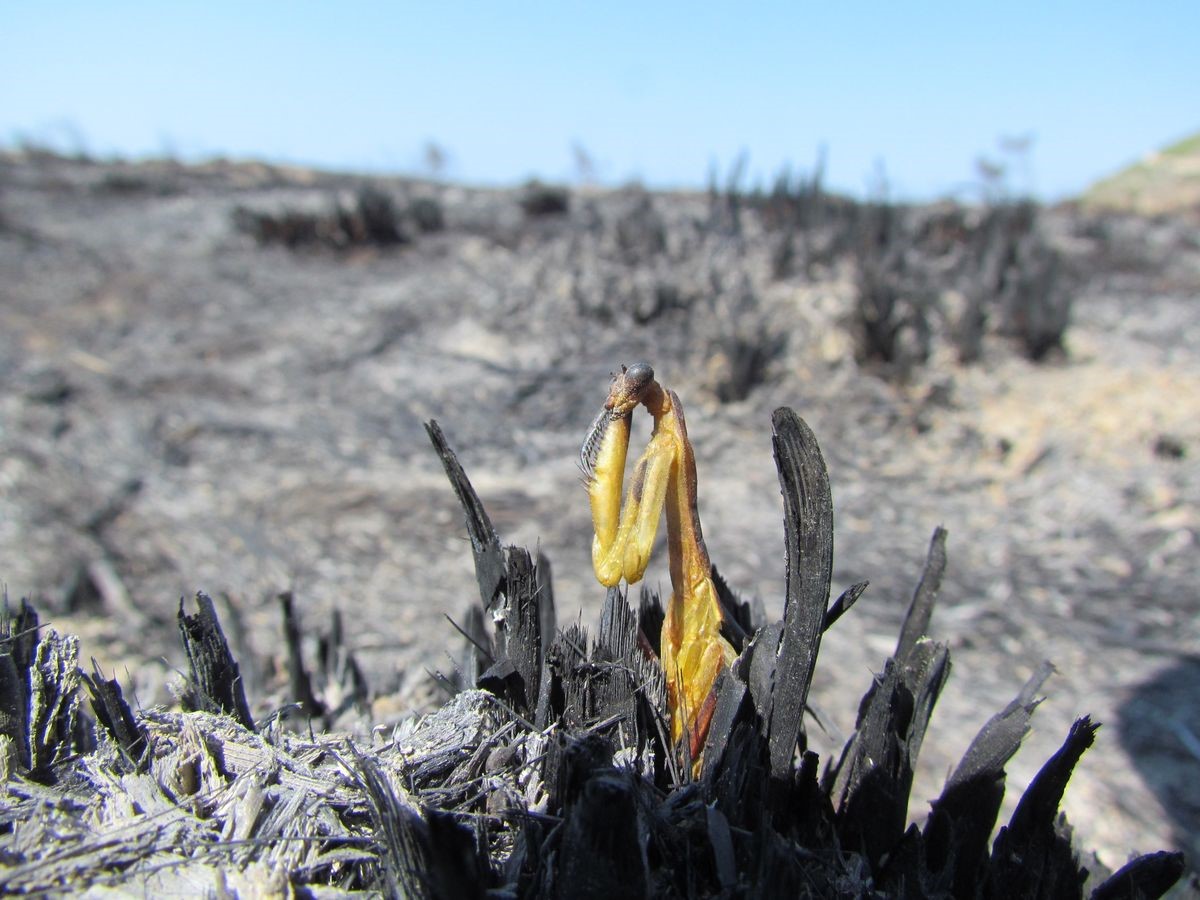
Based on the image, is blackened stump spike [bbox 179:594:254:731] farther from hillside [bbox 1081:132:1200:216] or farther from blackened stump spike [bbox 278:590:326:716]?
hillside [bbox 1081:132:1200:216]

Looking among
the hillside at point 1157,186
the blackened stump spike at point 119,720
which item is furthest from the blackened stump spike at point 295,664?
the hillside at point 1157,186

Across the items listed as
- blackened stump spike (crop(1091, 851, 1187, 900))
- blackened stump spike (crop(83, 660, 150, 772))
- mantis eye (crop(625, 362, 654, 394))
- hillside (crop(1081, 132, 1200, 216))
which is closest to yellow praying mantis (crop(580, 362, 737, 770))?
mantis eye (crop(625, 362, 654, 394))

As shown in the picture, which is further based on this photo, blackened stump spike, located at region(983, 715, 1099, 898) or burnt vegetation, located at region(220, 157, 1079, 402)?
burnt vegetation, located at region(220, 157, 1079, 402)

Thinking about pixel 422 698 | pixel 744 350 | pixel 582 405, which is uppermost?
pixel 744 350

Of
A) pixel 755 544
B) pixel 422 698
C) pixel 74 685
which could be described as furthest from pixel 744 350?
pixel 74 685

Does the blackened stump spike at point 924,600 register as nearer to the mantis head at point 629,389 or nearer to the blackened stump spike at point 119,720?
the mantis head at point 629,389

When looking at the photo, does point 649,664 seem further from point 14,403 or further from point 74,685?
point 14,403

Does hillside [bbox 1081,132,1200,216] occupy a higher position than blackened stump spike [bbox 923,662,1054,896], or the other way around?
hillside [bbox 1081,132,1200,216]
